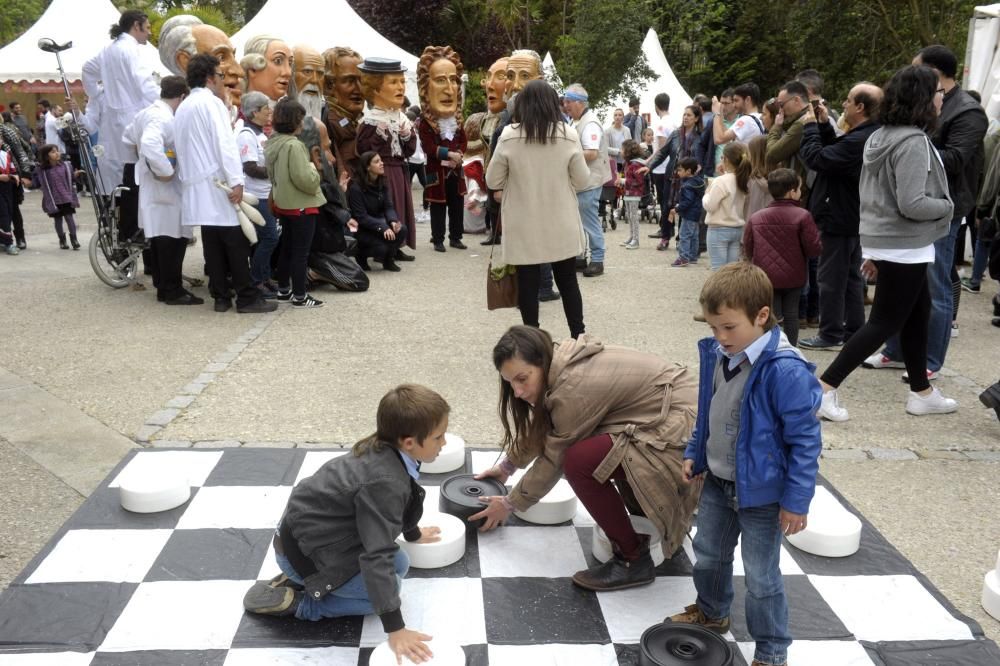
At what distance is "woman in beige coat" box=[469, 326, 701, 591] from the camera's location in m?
2.56

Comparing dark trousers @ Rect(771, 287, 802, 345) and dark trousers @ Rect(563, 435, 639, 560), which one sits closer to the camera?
dark trousers @ Rect(563, 435, 639, 560)

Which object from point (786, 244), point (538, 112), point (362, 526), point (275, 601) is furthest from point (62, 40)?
point (362, 526)

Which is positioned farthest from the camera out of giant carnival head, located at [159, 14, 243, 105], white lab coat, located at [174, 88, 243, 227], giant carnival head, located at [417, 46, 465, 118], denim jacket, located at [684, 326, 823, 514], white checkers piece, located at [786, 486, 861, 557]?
giant carnival head, located at [417, 46, 465, 118]

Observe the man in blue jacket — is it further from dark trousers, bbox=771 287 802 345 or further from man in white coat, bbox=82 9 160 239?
man in white coat, bbox=82 9 160 239

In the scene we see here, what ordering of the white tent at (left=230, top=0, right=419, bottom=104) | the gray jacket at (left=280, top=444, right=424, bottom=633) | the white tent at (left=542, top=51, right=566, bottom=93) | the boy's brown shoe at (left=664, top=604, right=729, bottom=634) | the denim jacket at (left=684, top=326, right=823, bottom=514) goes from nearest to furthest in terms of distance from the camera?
the denim jacket at (left=684, top=326, right=823, bottom=514), the gray jacket at (left=280, top=444, right=424, bottom=633), the boy's brown shoe at (left=664, top=604, right=729, bottom=634), the white tent at (left=230, top=0, right=419, bottom=104), the white tent at (left=542, top=51, right=566, bottom=93)

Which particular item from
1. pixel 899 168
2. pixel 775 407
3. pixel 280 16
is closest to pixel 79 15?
pixel 280 16

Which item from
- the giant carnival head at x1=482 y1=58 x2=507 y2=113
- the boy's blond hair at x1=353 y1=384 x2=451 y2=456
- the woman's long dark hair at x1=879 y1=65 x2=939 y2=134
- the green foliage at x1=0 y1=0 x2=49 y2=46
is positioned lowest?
the boy's blond hair at x1=353 y1=384 x2=451 y2=456

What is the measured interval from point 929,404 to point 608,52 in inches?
453

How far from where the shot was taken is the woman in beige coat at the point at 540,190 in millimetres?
4867

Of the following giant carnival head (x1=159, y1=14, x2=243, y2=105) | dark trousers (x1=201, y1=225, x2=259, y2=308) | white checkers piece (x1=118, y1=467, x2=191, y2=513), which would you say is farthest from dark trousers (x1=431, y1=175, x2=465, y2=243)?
white checkers piece (x1=118, y1=467, x2=191, y2=513)

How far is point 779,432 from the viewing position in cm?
212

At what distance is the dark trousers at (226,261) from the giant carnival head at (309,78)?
250 cm

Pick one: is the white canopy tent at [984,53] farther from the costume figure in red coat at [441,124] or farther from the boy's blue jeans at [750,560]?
the boy's blue jeans at [750,560]

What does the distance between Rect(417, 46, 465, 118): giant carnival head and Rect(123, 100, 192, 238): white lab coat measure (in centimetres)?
334
